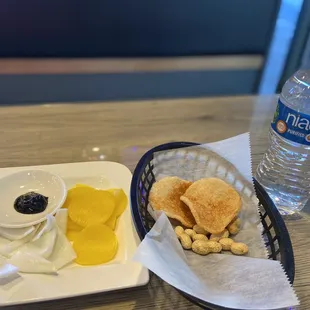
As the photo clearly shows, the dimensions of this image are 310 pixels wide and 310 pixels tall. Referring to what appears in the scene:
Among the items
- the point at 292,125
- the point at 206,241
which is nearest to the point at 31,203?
the point at 206,241

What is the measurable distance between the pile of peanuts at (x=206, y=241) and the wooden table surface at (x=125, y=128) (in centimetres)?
13

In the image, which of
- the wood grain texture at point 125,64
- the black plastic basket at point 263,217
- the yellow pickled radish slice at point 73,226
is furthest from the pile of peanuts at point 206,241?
the wood grain texture at point 125,64

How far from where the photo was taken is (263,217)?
657 mm

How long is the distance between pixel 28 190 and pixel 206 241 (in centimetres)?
34

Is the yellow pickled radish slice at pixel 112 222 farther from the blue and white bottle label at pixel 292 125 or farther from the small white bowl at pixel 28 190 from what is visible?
the blue and white bottle label at pixel 292 125

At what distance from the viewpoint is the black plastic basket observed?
22.5 inches

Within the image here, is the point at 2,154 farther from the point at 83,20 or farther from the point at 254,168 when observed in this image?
the point at 83,20

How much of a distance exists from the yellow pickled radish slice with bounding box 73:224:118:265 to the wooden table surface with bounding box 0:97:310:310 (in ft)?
0.78

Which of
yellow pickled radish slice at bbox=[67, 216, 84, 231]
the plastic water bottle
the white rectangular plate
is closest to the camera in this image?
the white rectangular plate

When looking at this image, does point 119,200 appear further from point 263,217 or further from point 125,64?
point 125,64

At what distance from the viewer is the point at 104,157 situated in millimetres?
877

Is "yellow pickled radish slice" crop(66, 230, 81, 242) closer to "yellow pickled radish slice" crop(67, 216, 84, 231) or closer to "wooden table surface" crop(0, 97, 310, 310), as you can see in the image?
"yellow pickled radish slice" crop(67, 216, 84, 231)

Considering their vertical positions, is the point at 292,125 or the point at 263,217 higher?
the point at 292,125

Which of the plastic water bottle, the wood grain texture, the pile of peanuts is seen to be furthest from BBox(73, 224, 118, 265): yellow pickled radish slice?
the wood grain texture
